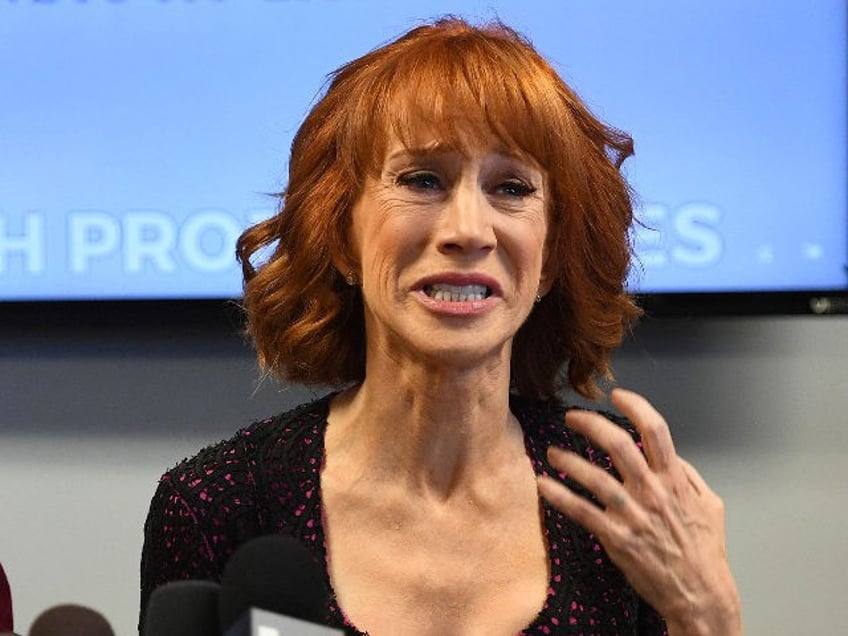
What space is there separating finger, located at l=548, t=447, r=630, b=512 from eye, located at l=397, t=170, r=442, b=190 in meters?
0.35

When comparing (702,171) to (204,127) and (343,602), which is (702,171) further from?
(343,602)

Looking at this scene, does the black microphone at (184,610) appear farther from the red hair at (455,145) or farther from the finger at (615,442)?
the red hair at (455,145)

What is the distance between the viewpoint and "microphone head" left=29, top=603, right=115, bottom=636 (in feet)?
2.05

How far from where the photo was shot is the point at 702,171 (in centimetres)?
216

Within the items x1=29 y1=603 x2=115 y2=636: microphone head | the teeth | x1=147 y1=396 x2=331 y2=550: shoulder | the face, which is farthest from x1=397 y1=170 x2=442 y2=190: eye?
x1=29 y1=603 x2=115 y2=636: microphone head

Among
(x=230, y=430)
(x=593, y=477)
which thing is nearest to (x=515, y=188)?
(x=593, y=477)

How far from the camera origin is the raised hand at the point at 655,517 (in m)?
1.12

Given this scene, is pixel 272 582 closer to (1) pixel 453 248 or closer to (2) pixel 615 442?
(2) pixel 615 442

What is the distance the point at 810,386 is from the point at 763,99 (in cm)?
47

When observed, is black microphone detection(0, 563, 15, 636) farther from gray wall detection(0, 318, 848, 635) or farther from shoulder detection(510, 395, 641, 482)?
gray wall detection(0, 318, 848, 635)

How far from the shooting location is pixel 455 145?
1.32 metres

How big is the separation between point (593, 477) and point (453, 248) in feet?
0.99

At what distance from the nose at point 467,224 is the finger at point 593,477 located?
262mm

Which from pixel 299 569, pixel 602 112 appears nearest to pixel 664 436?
pixel 299 569
